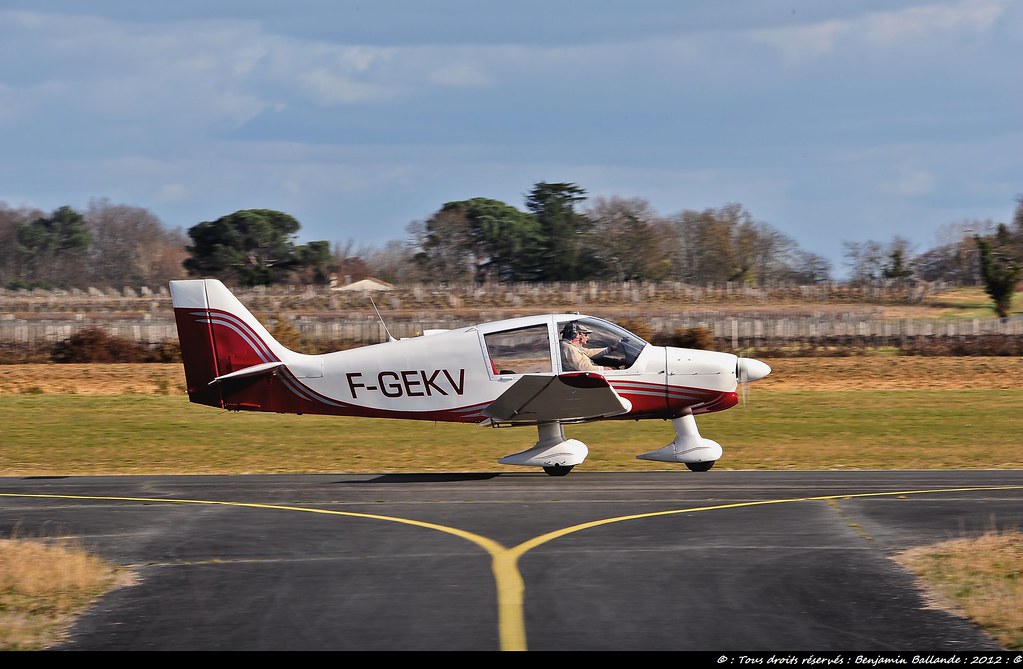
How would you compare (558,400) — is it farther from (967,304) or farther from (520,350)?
(967,304)

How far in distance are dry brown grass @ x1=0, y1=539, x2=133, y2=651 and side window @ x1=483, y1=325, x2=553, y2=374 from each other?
284 inches

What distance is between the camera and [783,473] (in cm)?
1875

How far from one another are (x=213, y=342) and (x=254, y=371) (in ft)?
2.74

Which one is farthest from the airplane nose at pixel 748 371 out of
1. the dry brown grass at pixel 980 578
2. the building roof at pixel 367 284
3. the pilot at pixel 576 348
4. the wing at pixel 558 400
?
the building roof at pixel 367 284

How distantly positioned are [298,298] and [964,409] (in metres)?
57.8

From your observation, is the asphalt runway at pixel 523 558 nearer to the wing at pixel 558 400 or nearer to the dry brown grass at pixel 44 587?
the dry brown grass at pixel 44 587

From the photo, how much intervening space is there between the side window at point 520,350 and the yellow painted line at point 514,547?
3818mm

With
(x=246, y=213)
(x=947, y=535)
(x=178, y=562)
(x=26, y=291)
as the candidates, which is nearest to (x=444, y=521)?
(x=178, y=562)

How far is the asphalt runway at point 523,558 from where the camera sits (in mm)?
8125

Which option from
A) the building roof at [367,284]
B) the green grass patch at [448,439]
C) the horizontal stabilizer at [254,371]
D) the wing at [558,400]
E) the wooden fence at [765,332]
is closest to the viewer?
the wing at [558,400]

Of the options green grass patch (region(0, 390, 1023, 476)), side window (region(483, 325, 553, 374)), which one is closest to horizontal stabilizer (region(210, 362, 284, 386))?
green grass patch (region(0, 390, 1023, 476))

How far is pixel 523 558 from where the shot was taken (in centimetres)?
1105

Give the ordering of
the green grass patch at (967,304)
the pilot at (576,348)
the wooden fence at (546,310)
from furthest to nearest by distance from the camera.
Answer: the green grass patch at (967,304) < the wooden fence at (546,310) < the pilot at (576,348)

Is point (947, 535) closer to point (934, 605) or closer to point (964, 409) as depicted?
point (934, 605)
